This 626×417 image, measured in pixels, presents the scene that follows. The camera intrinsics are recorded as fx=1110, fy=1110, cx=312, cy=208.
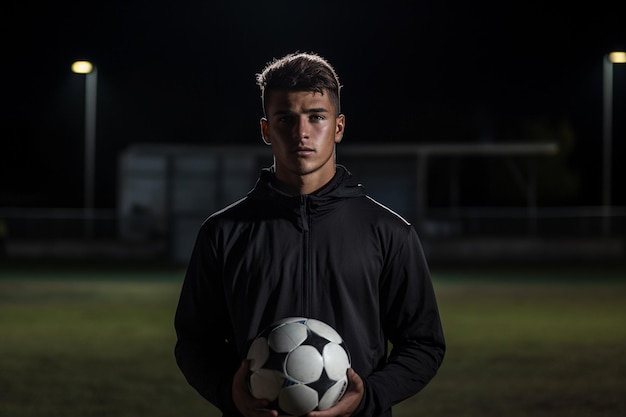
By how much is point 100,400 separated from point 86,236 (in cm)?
3183

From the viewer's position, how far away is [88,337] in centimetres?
1371

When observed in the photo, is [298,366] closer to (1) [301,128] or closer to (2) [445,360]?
(1) [301,128]

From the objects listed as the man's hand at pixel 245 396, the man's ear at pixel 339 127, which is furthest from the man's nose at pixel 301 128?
the man's hand at pixel 245 396

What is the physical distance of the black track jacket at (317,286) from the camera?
3.01m

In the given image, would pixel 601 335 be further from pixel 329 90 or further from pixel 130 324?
pixel 329 90

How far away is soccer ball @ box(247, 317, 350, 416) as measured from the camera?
2.84 metres

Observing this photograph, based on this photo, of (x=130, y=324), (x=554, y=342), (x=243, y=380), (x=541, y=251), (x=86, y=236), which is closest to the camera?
(x=243, y=380)

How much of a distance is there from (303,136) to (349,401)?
0.73 metres

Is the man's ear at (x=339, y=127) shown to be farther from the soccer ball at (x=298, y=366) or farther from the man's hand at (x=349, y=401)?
the man's hand at (x=349, y=401)

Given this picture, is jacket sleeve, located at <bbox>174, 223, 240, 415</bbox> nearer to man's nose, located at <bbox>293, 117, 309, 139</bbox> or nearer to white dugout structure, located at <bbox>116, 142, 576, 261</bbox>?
man's nose, located at <bbox>293, 117, 309, 139</bbox>

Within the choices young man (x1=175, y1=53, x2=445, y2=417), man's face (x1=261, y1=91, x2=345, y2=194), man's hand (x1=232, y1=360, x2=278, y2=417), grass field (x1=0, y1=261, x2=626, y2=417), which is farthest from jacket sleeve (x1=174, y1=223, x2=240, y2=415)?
grass field (x1=0, y1=261, x2=626, y2=417)

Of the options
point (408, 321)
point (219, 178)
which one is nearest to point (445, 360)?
point (408, 321)

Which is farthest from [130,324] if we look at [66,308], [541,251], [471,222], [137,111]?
[137,111]

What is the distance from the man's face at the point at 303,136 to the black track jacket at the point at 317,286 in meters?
0.05
